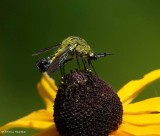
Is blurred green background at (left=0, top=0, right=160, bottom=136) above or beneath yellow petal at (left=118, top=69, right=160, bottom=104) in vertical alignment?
above

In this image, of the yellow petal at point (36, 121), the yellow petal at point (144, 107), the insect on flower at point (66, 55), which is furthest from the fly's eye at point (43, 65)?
the yellow petal at point (144, 107)

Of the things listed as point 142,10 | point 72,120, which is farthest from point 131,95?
point 142,10

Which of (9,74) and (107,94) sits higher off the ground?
(9,74)

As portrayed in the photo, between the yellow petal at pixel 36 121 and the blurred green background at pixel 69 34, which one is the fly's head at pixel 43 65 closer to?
the yellow petal at pixel 36 121

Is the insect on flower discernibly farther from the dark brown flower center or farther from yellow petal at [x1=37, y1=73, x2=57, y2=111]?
yellow petal at [x1=37, y1=73, x2=57, y2=111]

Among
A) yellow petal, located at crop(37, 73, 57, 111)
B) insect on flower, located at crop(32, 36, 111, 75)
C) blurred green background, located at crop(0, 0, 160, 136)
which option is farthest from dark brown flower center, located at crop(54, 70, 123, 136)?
blurred green background, located at crop(0, 0, 160, 136)

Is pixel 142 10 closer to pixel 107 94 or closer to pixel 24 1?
pixel 24 1
